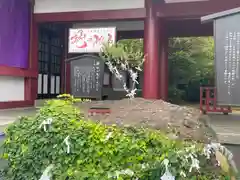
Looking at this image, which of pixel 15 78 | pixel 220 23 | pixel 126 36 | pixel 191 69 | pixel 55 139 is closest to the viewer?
pixel 55 139

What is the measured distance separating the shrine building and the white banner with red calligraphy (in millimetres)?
764

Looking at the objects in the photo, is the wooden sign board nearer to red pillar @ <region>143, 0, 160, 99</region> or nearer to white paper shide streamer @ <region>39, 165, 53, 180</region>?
red pillar @ <region>143, 0, 160, 99</region>

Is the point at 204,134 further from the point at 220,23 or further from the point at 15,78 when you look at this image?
the point at 15,78

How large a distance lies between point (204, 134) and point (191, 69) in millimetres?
16915

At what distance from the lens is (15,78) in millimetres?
11414

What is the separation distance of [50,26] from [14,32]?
9.70 ft

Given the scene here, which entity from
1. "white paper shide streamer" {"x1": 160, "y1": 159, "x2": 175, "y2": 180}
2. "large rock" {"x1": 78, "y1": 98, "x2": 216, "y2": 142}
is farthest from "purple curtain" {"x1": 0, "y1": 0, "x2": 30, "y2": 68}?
"white paper shide streamer" {"x1": 160, "y1": 159, "x2": 175, "y2": 180}

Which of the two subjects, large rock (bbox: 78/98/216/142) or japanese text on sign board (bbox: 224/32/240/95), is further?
japanese text on sign board (bbox: 224/32/240/95)

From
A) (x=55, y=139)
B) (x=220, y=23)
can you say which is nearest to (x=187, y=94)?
(x=220, y=23)

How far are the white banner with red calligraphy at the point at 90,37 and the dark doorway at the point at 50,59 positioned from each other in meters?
3.77

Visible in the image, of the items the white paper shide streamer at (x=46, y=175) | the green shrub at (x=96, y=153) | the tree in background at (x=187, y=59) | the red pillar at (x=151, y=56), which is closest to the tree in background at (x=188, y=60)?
the tree in background at (x=187, y=59)

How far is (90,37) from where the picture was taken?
386 inches

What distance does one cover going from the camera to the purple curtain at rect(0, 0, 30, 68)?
10477mm

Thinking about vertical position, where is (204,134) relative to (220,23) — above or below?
below
